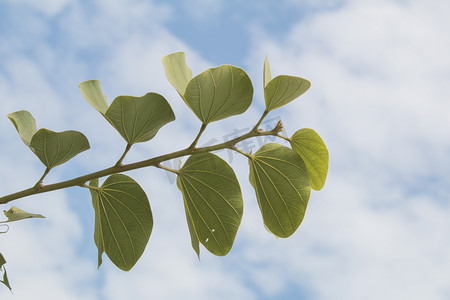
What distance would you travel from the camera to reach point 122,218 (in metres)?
1.21

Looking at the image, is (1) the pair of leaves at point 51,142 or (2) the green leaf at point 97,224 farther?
(2) the green leaf at point 97,224

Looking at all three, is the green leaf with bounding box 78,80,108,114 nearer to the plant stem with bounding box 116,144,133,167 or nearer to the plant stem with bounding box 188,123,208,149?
the plant stem with bounding box 116,144,133,167

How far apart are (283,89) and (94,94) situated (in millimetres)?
470

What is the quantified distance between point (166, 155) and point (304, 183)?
360 mm

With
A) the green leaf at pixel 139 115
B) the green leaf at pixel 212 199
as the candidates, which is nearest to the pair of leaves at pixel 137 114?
the green leaf at pixel 139 115

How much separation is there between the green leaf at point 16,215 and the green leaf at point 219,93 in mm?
471

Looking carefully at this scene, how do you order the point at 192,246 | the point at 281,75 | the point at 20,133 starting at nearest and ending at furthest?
the point at 281,75 → the point at 20,133 → the point at 192,246

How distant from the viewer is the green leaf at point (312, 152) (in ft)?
3.80

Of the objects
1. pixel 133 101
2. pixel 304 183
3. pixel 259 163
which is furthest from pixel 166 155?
pixel 304 183

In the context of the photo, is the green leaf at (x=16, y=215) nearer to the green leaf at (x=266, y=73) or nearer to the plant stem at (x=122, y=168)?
the plant stem at (x=122, y=168)

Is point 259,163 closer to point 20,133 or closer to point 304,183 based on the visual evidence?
point 304,183

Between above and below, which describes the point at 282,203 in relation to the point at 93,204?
above

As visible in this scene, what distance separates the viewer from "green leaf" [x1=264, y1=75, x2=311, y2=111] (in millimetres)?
1033

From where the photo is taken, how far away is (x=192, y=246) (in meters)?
1.22
